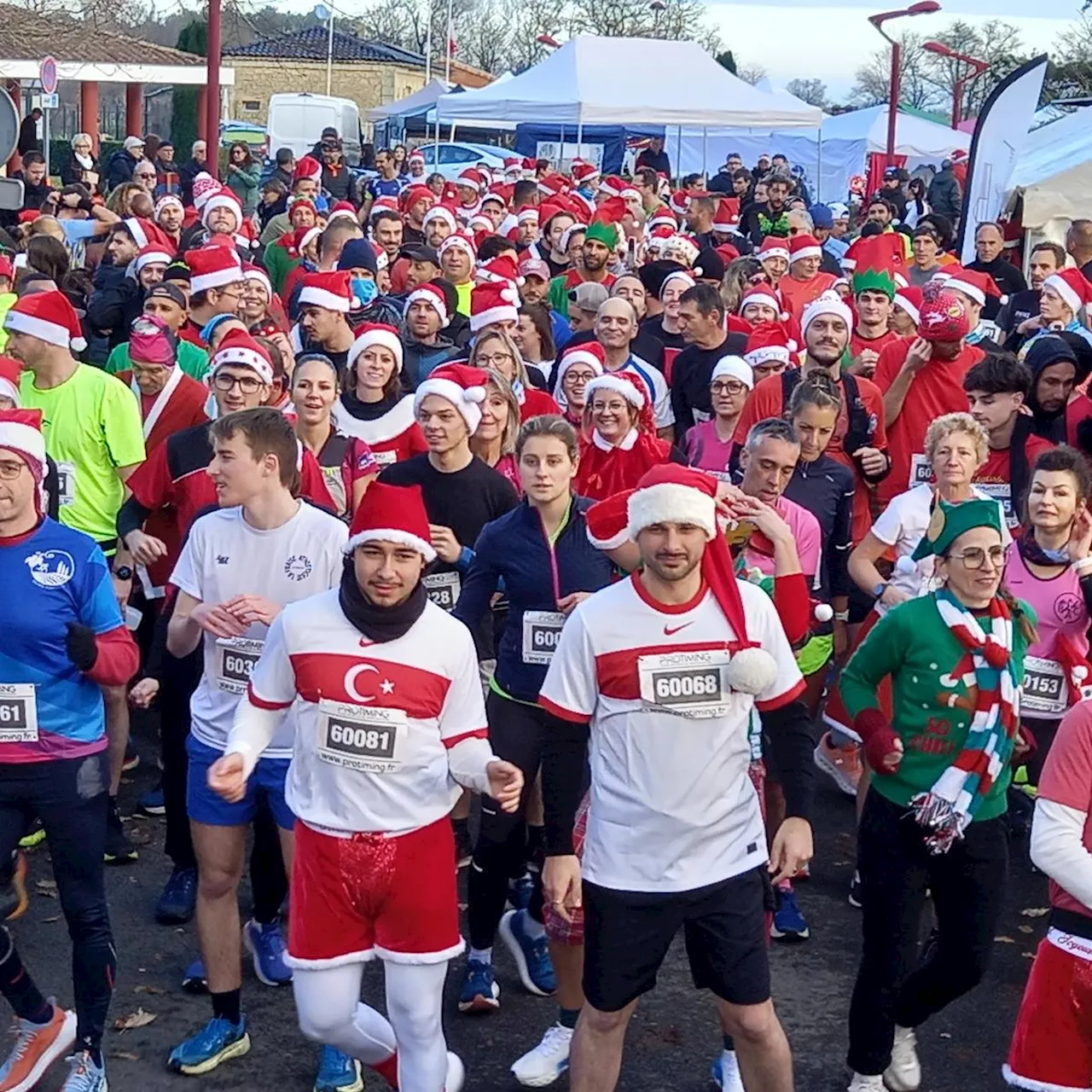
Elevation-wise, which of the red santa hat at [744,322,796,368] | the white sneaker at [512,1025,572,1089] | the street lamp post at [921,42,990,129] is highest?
the street lamp post at [921,42,990,129]

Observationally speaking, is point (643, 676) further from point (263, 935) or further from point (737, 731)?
point (263, 935)

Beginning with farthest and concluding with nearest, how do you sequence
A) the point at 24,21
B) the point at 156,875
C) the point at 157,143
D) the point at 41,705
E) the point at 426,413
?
the point at 157,143, the point at 24,21, the point at 156,875, the point at 426,413, the point at 41,705

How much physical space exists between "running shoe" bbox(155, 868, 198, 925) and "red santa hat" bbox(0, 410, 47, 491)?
6.43 feet

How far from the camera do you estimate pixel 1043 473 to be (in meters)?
6.04

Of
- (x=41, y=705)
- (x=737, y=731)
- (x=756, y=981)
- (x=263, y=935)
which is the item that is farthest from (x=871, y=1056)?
(x=41, y=705)

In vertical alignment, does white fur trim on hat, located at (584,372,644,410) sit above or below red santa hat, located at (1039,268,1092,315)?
below

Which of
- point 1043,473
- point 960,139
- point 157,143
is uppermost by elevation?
point 960,139

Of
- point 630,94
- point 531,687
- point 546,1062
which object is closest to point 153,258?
point 531,687

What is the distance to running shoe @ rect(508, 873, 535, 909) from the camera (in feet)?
20.4

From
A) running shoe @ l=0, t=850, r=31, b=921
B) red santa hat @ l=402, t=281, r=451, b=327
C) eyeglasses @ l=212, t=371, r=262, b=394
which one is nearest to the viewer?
running shoe @ l=0, t=850, r=31, b=921

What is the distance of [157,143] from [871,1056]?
80.6 feet

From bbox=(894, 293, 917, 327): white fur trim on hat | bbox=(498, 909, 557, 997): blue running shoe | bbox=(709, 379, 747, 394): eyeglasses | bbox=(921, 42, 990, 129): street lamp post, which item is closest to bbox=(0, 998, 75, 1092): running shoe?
bbox=(498, 909, 557, 997): blue running shoe

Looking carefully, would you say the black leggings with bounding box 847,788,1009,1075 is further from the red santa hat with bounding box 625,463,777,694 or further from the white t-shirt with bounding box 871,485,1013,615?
the white t-shirt with bounding box 871,485,1013,615

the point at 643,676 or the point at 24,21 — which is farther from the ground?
the point at 24,21
